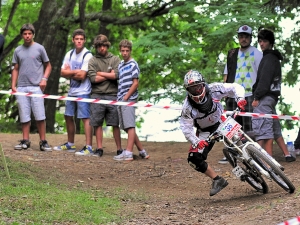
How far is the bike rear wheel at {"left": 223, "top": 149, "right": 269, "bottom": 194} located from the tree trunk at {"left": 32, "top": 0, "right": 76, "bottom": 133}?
1241cm

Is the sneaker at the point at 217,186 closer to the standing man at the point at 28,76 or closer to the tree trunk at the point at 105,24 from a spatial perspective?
the standing man at the point at 28,76

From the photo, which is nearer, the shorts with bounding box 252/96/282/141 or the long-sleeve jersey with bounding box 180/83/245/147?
the long-sleeve jersey with bounding box 180/83/245/147

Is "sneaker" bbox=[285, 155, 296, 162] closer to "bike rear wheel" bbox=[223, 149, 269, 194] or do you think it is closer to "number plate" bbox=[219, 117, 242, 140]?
"bike rear wheel" bbox=[223, 149, 269, 194]

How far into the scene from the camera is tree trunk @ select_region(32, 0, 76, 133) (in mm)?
20703

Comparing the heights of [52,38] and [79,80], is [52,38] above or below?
above

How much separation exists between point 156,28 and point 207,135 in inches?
514

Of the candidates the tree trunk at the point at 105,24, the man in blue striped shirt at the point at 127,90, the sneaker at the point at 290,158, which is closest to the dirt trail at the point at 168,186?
the sneaker at the point at 290,158

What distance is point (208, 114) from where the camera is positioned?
8961 millimetres

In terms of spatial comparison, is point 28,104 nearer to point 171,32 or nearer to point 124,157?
point 124,157

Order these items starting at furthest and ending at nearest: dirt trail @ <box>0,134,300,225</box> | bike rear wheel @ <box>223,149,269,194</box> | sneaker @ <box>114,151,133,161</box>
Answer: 1. sneaker @ <box>114,151,133,161</box>
2. bike rear wheel @ <box>223,149,269,194</box>
3. dirt trail @ <box>0,134,300,225</box>

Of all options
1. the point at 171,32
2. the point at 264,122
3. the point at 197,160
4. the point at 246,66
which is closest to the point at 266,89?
the point at 264,122

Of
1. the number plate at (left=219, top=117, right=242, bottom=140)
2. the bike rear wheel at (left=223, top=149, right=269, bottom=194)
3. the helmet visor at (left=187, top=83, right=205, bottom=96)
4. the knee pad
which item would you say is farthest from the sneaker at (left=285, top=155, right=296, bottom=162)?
the helmet visor at (left=187, top=83, right=205, bottom=96)

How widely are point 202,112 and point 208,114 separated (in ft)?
0.34

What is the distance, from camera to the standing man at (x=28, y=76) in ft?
41.0
